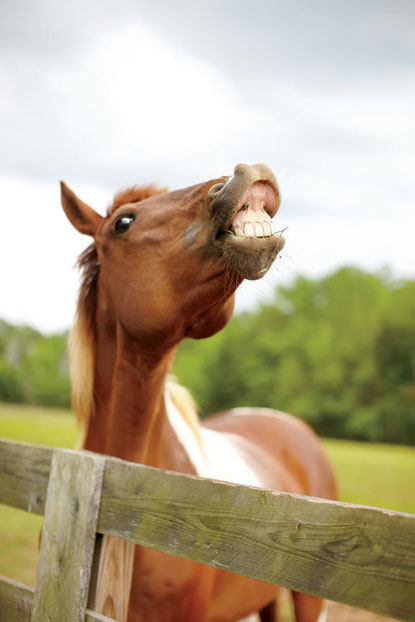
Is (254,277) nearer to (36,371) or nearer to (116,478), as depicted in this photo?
(116,478)

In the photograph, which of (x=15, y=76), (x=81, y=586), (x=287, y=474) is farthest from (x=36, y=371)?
(x=81, y=586)

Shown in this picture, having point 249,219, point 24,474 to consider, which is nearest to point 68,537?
point 24,474

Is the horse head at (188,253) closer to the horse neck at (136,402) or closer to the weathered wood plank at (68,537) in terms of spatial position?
the horse neck at (136,402)

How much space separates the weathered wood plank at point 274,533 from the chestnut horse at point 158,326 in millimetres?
268

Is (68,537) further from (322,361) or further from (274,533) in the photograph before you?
(322,361)

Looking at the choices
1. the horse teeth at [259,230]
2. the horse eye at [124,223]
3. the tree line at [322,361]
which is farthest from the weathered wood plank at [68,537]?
the tree line at [322,361]

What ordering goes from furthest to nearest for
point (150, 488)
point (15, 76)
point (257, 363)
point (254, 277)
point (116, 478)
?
point (257, 363) → point (15, 76) → point (254, 277) → point (116, 478) → point (150, 488)

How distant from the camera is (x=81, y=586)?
1.54 m

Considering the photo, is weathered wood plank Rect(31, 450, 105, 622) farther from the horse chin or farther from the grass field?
the grass field

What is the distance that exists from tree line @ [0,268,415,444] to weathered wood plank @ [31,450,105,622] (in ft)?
103

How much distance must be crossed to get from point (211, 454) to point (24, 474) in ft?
4.08

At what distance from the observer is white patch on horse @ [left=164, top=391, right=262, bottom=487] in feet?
8.48

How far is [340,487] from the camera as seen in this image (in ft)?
44.8

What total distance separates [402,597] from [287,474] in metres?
3.12
